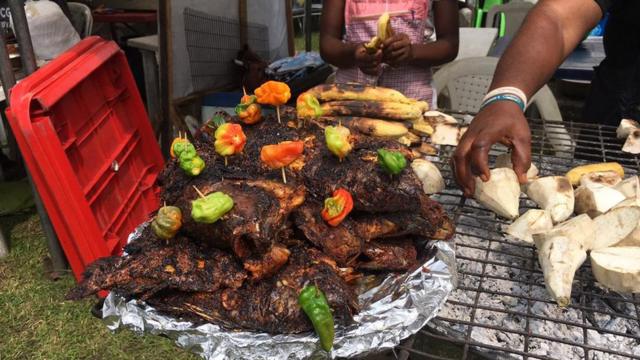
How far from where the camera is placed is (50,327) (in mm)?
3465

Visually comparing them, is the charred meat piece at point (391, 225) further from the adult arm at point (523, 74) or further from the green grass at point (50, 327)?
the green grass at point (50, 327)

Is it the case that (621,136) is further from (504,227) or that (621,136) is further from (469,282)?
(469,282)

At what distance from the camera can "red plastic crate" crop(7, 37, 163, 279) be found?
2.60 m

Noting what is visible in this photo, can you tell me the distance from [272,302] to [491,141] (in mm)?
1057

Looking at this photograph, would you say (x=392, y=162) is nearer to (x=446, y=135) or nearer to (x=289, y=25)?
(x=446, y=135)

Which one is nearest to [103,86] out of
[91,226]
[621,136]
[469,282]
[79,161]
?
[79,161]

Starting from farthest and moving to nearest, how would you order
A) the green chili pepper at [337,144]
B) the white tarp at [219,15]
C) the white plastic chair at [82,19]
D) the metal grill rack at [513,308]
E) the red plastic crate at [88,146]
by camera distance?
the white plastic chair at [82,19]
the white tarp at [219,15]
the red plastic crate at [88,146]
the green chili pepper at [337,144]
the metal grill rack at [513,308]

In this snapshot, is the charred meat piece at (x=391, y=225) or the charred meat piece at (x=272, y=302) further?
the charred meat piece at (x=391, y=225)

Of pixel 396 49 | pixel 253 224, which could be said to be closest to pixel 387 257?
pixel 253 224

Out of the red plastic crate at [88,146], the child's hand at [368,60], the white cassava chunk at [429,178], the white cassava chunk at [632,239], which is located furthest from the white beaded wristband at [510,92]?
the red plastic crate at [88,146]

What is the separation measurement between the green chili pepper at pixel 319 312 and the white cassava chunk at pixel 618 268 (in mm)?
1002

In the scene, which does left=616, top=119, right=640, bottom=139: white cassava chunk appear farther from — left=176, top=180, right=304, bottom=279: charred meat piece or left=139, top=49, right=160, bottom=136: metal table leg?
left=139, top=49, right=160, bottom=136: metal table leg

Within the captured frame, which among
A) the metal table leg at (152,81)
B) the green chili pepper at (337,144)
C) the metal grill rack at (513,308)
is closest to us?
the metal grill rack at (513,308)

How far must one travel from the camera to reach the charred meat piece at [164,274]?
1.46 metres
